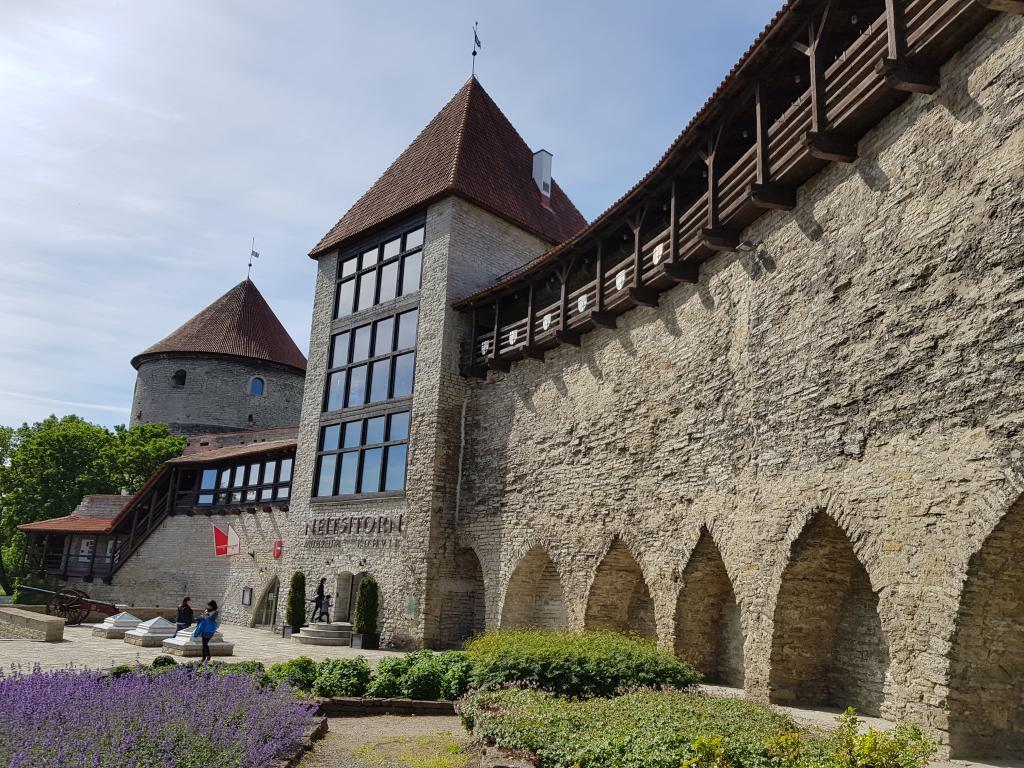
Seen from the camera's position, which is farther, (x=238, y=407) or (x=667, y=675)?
(x=238, y=407)

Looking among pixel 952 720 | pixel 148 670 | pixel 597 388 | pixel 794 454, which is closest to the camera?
pixel 952 720

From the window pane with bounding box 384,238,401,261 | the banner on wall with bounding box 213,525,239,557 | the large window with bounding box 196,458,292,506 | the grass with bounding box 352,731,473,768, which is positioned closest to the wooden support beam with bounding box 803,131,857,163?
the grass with bounding box 352,731,473,768

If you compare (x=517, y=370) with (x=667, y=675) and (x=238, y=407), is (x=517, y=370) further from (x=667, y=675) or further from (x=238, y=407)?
(x=238, y=407)

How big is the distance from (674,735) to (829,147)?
7251 millimetres

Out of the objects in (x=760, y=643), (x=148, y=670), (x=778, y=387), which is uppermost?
(x=778, y=387)

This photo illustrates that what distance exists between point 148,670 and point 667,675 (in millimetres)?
6290

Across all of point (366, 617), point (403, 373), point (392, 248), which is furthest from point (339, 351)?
point (366, 617)

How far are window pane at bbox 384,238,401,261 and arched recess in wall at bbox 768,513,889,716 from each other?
15.3 m

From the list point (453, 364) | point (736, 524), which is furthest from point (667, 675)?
point (453, 364)

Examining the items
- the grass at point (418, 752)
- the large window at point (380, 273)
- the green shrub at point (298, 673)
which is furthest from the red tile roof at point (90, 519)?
the grass at point (418, 752)

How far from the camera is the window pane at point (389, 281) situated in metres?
22.2

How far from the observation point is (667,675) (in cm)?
965

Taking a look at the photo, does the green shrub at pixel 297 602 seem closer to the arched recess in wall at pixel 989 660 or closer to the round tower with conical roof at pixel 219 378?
the arched recess in wall at pixel 989 660

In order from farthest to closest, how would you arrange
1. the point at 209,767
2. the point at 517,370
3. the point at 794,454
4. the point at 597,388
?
the point at 517,370, the point at 597,388, the point at 794,454, the point at 209,767
